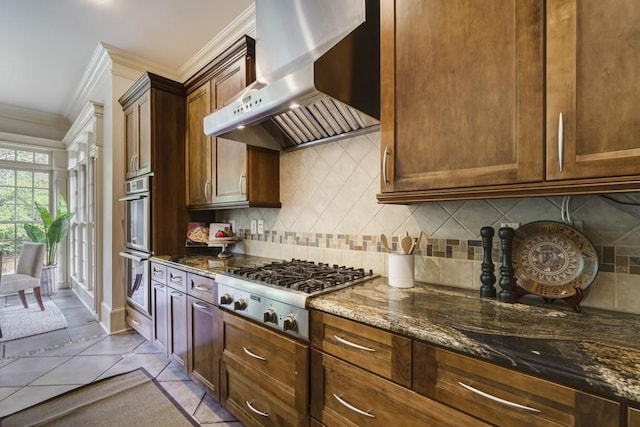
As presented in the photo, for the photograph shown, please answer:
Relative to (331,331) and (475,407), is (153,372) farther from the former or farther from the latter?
(475,407)

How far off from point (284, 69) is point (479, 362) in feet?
5.69

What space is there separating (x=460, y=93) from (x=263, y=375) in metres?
1.53

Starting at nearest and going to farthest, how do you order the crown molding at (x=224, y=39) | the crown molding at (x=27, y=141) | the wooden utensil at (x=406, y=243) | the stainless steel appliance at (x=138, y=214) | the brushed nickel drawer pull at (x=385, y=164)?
the brushed nickel drawer pull at (x=385, y=164) < the wooden utensil at (x=406, y=243) < the crown molding at (x=224, y=39) < the stainless steel appliance at (x=138, y=214) < the crown molding at (x=27, y=141)

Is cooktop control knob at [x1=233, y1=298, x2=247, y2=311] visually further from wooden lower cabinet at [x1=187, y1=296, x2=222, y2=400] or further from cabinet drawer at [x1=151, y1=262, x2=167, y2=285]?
cabinet drawer at [x1=151, y1=262, x2=167, y2=285]

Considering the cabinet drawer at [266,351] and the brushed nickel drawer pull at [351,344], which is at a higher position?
the brushed nickel drawer pull at [351,344]

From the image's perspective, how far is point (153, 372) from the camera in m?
2.28

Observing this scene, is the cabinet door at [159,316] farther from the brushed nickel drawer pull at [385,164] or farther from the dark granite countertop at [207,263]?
the brushed nickel drawer pull at [385,164]

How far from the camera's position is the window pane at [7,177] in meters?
4.61

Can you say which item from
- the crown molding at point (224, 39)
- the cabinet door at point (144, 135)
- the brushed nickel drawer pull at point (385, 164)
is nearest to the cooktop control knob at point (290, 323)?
the brushed nickel drawer pull at point (385, 164)

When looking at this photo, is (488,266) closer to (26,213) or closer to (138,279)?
(138,279)

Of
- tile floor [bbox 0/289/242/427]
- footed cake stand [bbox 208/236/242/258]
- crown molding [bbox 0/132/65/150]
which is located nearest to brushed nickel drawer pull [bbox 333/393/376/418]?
tile floor [bbox 0/289/242/427]

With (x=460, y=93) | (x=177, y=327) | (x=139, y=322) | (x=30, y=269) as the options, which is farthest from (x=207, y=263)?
(x=30, y=269)

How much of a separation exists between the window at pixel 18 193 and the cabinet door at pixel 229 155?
4783mm

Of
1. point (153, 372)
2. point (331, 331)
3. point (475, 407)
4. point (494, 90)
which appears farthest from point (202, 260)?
point (494, 90)
